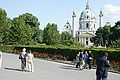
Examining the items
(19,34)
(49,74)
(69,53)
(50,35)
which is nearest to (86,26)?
(50,35)

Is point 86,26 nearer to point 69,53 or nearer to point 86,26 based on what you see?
point 86,26

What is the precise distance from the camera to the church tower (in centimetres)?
16938

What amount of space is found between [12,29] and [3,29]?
2530 mm

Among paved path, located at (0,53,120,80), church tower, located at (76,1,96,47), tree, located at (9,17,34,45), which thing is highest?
church tower, located at (76,1,96,47)

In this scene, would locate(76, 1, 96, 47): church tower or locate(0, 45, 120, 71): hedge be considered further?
→ locate(76, 1, 96, 47): church tower

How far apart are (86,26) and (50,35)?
79974 millimetres

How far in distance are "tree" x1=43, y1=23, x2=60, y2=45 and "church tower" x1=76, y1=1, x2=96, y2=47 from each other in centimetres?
6966

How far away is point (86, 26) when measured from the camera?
174 m

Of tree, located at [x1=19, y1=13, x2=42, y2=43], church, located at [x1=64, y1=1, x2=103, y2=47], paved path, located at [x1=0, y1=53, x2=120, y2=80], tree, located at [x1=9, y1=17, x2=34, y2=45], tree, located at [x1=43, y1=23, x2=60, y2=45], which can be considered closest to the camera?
paved path, located at [x1=0, y1=53, x2=120, y2=80]

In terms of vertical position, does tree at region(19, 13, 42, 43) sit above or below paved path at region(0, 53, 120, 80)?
above

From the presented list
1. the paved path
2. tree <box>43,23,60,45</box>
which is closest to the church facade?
tree <box>43,23,60,45</box>

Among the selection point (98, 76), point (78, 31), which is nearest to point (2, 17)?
point (98, 76)

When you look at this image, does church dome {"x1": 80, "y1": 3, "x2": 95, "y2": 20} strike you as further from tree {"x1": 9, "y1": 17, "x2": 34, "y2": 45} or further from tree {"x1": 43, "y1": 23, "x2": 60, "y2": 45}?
tree {"x1": 9, "y1": 17, "x2": 34, "y2": 45}

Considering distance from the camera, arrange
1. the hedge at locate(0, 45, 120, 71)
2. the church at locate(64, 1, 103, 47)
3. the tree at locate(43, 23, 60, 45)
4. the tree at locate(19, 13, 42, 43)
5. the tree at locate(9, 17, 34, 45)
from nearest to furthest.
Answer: the hedge at locate(0, 45, 120, 71), the tree at locate(9, 17, 34, 45), the tree at locate(43, 23, 60, 45), the tree at locate(19, 13, 42, 43), the church at locate(64, 1, 103, 47)
